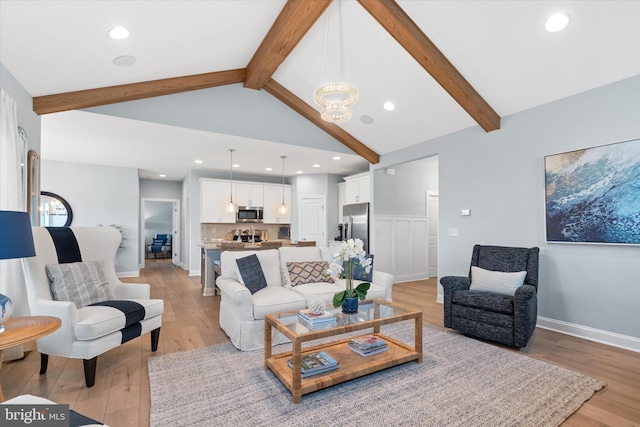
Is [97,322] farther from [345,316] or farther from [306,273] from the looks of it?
[306,273]

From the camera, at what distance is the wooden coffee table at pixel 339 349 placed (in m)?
2.11

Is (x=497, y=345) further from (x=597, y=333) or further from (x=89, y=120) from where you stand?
(x=89, y=120)

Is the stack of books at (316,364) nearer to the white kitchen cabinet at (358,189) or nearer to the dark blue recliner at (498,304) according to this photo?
the dark blue recliner at (498,304)

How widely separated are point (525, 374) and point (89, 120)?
18.7 ft

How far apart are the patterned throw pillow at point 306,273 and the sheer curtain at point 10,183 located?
2.54m

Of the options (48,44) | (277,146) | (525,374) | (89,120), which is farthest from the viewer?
(277,146)

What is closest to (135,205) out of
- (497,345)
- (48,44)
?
(48,44)

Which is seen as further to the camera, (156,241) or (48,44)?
(156,241)

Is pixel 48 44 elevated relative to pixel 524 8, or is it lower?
lower

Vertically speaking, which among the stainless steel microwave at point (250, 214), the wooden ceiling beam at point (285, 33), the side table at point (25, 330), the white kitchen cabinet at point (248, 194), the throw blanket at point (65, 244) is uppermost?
the wooden ceiling beam at point (285, 33)

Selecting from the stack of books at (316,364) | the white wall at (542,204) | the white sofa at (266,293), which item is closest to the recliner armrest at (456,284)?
the white sofa at (266,293)

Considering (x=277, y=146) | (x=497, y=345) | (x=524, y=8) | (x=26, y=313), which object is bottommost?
(x=497, y=345)

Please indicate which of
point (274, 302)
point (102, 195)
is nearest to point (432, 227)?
point (274, 302)

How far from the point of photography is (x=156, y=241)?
11055 millimetres
